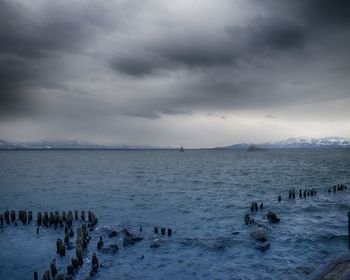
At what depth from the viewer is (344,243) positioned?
22984 millimetres

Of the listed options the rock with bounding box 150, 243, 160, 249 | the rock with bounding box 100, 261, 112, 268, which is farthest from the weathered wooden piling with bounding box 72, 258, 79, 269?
the rock with bounding box 150, 243, 160, 249

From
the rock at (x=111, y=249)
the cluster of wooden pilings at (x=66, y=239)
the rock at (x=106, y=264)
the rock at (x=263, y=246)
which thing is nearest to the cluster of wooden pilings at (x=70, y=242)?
the cluster of wooden pilings at (x=66, y=239)

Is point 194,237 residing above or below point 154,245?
below

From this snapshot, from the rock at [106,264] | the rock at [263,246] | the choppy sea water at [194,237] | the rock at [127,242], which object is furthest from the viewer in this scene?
the rock at [127,242]

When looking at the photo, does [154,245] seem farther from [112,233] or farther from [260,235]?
[260,235]

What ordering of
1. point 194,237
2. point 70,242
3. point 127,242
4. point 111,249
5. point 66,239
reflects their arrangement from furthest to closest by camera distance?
point 194,237 < point 70,242 < point 66,239 < point 127,242 < point 111,249

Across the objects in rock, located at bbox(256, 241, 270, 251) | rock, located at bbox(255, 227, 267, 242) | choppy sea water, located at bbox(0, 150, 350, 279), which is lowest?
choppy sea water, located at bbox(0, 150, 350, 279)

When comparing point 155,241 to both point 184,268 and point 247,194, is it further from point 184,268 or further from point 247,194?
point 247,194

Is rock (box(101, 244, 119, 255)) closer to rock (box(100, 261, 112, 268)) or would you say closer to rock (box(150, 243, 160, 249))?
rock (box(100, 261, 112, 268))

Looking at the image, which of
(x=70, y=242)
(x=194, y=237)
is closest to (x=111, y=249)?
(x=70, y=242)

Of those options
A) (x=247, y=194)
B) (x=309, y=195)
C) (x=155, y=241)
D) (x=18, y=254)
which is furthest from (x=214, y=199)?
(x=18, y=254)

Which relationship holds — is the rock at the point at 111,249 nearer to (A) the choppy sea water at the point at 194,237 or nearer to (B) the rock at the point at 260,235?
(A) the choppy sea water at the point at 194,237

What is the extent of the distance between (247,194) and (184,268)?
108ft

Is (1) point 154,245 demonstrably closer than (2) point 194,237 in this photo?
Yes
